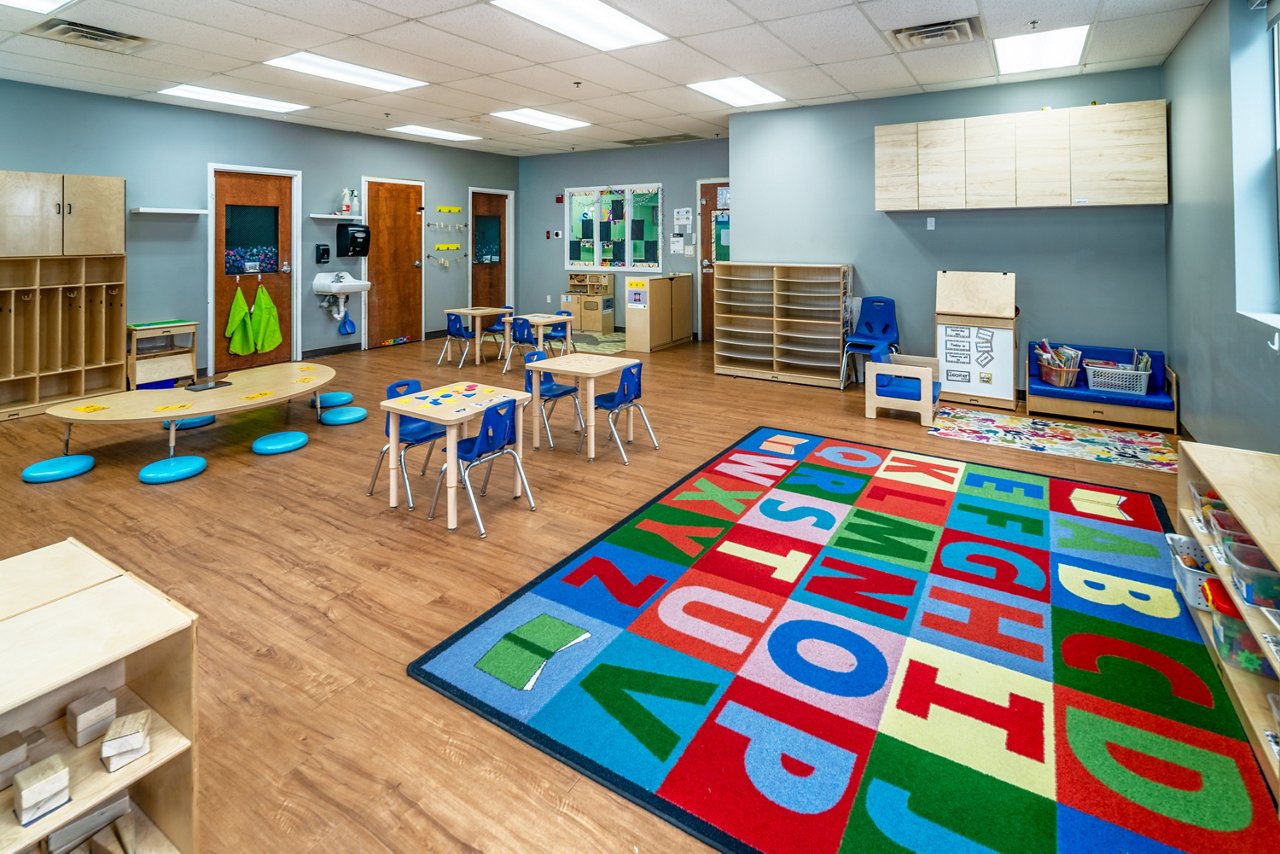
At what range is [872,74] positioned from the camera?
6.10m

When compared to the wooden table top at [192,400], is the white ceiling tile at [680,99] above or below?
above

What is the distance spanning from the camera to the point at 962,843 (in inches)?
70.0

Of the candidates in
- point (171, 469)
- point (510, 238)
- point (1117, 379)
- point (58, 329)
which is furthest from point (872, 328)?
point (58, 329)

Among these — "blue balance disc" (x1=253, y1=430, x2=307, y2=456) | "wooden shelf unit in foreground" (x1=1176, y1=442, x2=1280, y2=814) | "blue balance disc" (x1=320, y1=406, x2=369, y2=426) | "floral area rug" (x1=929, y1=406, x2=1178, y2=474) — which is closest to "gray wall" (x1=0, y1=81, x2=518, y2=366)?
"blue balance disc" (x1=320, y1=406, x2=369, y2=426)

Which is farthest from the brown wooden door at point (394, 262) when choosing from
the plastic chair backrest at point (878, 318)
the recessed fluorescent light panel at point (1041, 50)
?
the recessed fluorescent light panel at point (1041, 50)

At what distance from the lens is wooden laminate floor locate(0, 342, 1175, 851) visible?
190cm

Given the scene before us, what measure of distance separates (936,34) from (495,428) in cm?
433

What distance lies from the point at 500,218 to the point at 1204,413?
9915 millimetres

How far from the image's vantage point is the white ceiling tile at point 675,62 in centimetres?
530

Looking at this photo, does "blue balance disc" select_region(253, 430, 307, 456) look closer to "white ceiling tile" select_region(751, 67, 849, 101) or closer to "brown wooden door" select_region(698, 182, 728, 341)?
"white ceiling tile" select_region(751, 67, 849, 101)

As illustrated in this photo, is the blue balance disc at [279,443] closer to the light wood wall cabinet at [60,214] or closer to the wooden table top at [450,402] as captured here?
the wooden table top at [450,402]

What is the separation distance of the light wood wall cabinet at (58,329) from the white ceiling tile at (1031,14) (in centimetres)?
766

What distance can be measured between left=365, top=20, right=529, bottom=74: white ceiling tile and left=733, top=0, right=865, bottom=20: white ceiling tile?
1.95 m

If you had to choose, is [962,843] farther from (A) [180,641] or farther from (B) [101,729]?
(B) [101,729]
